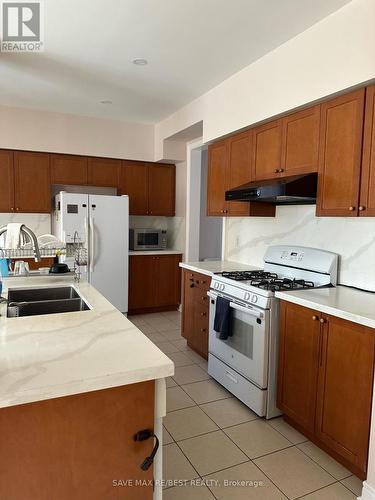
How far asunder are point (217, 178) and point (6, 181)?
2654 millimetres

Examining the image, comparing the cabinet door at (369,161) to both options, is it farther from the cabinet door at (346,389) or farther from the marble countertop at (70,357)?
the marble countertop at (70,357)

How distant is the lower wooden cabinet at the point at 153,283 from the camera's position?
4.95 m

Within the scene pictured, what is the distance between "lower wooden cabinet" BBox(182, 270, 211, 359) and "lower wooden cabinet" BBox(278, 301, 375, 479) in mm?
1071

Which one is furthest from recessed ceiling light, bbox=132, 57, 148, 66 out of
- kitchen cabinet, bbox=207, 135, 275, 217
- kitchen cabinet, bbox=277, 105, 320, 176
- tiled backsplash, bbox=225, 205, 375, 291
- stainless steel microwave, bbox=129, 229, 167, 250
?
stainless steel microwave, bbox=129, 229, 167, 250

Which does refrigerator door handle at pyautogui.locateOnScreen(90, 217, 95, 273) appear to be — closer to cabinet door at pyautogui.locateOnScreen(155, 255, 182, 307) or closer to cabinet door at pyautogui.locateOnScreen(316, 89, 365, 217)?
cabinet door at pyautogui.locateOnScreen(155, 255, 182, 307)

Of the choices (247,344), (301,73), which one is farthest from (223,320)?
(301,73)

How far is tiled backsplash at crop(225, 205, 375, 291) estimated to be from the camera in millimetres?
2424

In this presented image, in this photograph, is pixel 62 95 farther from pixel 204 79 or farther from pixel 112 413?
pixel 112 413

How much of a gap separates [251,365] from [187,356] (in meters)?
1.18

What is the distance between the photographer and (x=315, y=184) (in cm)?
247

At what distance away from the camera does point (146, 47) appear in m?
2.79

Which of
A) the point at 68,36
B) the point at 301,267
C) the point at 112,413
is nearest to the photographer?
the point at 112,413

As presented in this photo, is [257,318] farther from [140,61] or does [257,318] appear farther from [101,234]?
[101,234]

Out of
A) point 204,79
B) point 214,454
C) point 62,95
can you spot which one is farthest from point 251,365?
point 62,95
